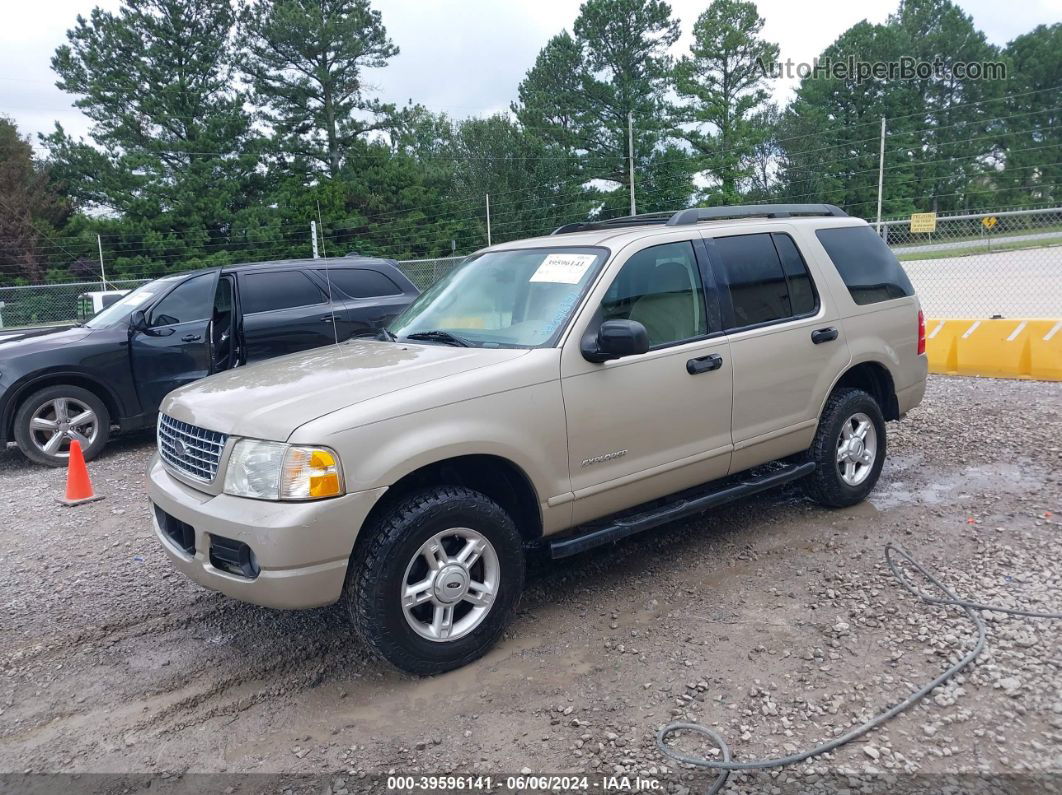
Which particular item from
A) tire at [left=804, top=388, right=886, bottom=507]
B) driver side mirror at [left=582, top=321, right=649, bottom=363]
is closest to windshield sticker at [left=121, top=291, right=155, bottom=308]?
driver side mirror at [left=582, top=321, right=649, bottom=363]

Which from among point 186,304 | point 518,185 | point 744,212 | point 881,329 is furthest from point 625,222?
point 518,185

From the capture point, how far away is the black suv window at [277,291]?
796cm

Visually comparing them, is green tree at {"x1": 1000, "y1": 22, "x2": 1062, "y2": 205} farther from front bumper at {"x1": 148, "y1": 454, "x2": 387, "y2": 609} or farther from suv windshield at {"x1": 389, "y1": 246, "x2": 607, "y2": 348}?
front bumper at {"x1": 148, "y1": 454, "x2": 387, "y2": 609}

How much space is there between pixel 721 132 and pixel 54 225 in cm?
3064

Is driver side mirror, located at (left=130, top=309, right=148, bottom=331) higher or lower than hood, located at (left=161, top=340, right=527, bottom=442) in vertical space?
higher

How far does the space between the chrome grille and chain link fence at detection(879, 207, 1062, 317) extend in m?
11.7

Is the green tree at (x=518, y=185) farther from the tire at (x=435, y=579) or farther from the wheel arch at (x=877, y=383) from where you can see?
the tire at (x=435, y=579)

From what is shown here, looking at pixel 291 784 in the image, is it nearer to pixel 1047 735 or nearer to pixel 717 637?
pixel 717 637

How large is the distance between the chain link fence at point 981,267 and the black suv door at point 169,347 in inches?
408

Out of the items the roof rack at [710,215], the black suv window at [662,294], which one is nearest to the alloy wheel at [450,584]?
the black suv window at [662,294]

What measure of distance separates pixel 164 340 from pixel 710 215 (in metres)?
5.63

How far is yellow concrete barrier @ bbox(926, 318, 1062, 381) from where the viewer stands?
348 inches

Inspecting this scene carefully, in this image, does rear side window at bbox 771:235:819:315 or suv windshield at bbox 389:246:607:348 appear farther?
rear side window at bbox 771:235:819:315

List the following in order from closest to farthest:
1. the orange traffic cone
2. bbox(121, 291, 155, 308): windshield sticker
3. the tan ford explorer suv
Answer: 1. the tan ford explorer suv
2. the orange traffic cone
3. bbox(121, 291, 155, 308): windshield sticker
